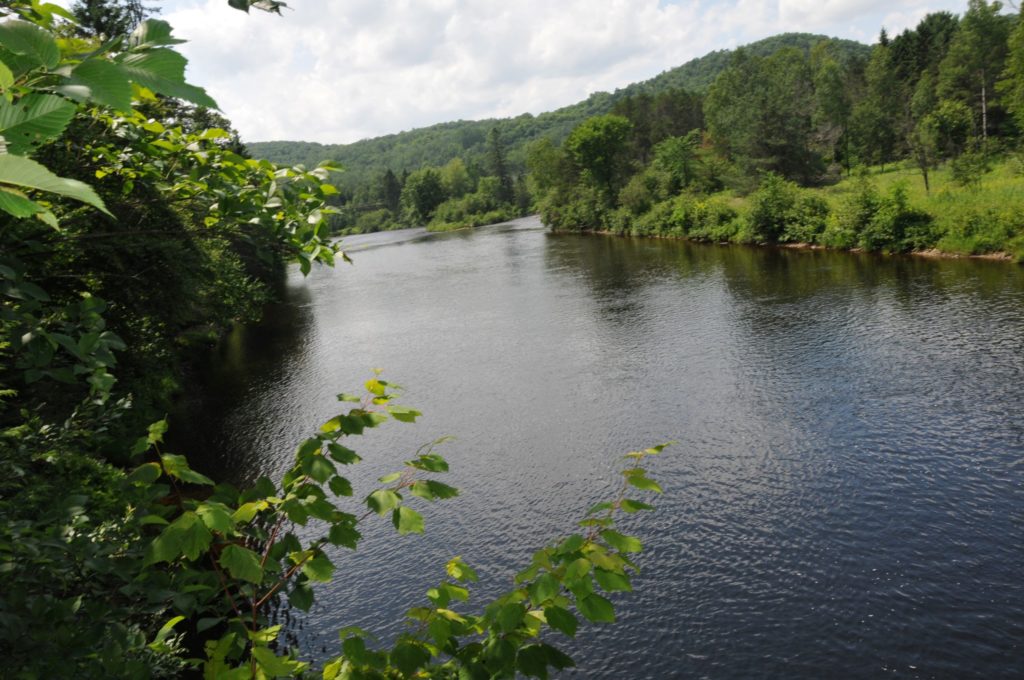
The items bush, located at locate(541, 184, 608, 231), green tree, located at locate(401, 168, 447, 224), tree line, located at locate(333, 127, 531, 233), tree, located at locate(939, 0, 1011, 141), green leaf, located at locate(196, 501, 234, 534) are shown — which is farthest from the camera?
green tree, located at locate(401, 168, 447, 224)

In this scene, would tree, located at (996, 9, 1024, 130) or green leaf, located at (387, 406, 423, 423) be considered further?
tree, located at (996, 9, 1024, 130)

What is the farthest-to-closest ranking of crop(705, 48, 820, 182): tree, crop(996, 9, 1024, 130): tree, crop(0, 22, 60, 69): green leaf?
crop(705, 48, 820, 182): tree → crop(996, 9, 1024, 130): tree → crop(0, 22, 60, 69): green leaf

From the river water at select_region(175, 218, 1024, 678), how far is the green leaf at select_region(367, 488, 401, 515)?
972 cm

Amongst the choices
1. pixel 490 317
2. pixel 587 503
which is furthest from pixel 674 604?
pixel 490 317

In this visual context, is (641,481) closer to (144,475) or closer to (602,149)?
(144,475)

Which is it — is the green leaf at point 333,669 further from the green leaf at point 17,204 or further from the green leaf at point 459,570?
the green leaf at point 17,204

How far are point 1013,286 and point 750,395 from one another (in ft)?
52.2

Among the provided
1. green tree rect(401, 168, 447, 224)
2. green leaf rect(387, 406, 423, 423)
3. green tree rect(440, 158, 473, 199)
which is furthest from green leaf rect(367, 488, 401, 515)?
green tree rect(440, 158, 473, 199)

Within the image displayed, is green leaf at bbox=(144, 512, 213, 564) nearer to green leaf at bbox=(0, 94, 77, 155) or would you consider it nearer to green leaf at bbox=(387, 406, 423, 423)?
green leaf at bbox=(387, 406, 423, 423)

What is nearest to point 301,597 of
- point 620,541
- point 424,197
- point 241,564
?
point 241,564

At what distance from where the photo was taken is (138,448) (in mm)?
3197

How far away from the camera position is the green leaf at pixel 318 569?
3.13 meters

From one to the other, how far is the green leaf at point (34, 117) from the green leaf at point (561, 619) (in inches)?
99.9

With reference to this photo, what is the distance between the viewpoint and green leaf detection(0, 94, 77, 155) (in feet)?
3.54
